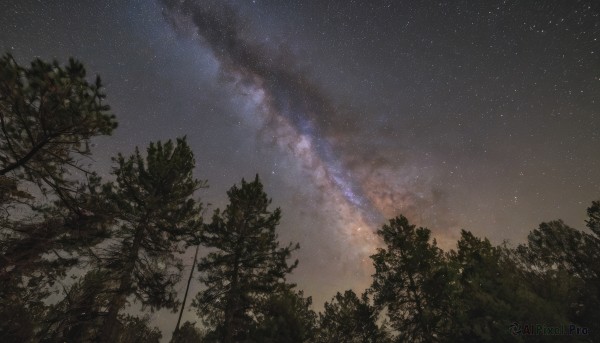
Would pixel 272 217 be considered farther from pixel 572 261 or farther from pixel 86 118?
pixel 572 261

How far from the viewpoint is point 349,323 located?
24.5 m

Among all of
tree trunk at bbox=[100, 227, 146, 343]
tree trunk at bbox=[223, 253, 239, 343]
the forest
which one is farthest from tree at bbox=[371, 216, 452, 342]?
tree trunk at bbox=[100, 227, 146, 343]

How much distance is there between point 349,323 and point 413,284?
390 inches

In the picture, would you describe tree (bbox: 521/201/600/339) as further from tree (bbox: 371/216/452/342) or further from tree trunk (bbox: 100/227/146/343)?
tree trunk (bbox: 100/227/146/343)

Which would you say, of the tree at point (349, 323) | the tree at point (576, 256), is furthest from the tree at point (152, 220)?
the tree at point (576, 256)

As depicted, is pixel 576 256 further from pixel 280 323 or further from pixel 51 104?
pixel 51 104

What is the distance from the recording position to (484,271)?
1572 centimetres

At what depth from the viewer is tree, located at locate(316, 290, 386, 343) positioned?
2112cm

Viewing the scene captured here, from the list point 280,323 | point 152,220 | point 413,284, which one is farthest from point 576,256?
point 152,220

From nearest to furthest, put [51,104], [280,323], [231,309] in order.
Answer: [51,104], [231,309], [280,323]

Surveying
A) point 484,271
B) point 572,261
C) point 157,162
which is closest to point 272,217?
point 157,162

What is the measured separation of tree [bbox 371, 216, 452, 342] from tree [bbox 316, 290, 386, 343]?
3050 millimetres

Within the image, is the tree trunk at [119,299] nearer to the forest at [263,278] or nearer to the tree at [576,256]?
the forest at [263,278]

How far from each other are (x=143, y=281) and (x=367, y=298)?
659 inches
